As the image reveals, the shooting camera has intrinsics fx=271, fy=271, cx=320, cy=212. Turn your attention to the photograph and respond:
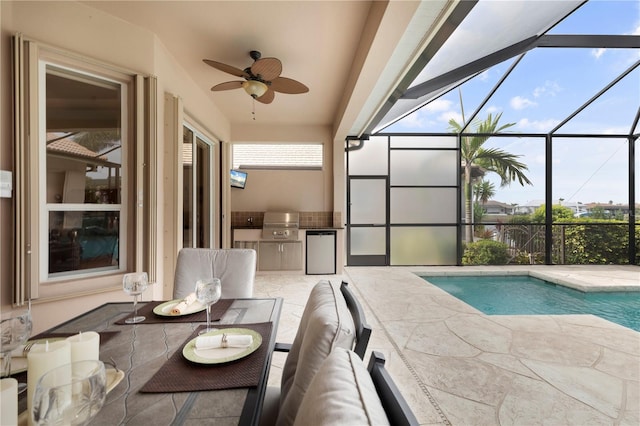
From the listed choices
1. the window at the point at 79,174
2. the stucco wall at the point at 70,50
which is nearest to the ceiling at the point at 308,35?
the stucco wall at the point at 70,50

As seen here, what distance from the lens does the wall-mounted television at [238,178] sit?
17.4 ft

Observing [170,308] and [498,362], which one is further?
[498,362]

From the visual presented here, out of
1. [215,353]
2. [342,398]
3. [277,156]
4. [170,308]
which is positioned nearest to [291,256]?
[277,156]

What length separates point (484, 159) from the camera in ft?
19.1

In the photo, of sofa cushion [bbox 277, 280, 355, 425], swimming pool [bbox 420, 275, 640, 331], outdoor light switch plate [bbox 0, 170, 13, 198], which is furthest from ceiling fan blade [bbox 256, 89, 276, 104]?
swimming pool [bbox 420, 275, 640, 331]

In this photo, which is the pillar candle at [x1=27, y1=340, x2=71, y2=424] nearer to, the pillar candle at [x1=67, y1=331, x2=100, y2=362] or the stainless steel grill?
the pillar candle at [x1=67, y1=331, x2=100, y2=362]

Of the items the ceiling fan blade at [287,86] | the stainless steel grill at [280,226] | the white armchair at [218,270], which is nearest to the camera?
the white armchair at [218,270]

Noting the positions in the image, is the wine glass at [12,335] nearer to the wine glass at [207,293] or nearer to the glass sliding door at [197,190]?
the wine glass at [207,293]

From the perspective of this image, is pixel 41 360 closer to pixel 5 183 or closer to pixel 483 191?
pixel 5 183

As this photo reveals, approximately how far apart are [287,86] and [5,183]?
234 cm

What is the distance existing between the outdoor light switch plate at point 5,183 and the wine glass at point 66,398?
2107mm

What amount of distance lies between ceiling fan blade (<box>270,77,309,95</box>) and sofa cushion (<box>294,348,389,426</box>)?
270cm

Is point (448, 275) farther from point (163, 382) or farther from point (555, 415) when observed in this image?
point (163, 382)

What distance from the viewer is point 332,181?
545 cm
